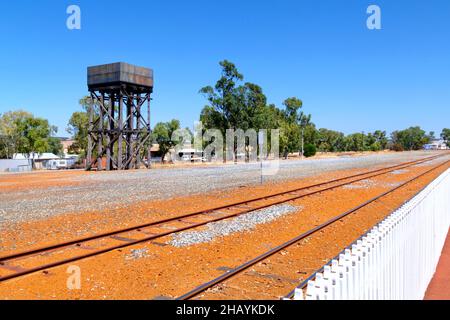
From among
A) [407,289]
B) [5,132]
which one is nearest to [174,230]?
[407,289]

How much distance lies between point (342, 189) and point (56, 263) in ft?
50.0

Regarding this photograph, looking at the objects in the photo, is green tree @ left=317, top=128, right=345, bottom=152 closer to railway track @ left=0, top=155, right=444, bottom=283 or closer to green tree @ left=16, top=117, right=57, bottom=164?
green tree @ left=16, top=117, right=57, bottom=164

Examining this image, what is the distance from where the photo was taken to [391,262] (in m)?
3.84

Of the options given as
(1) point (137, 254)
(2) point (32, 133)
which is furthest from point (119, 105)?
(1) point (137, 254)

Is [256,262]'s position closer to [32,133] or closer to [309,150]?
[32,133]

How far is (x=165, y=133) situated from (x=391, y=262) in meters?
85.4

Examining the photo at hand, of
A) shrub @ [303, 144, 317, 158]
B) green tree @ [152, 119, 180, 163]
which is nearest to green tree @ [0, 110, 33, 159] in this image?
green tree @ [152, 119, 180, 163]

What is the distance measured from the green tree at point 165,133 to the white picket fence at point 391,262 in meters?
83.0

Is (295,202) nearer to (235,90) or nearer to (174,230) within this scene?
(174,230)

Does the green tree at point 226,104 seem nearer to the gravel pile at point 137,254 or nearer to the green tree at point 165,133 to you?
the green tree at point 165,133

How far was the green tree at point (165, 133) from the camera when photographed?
8738 centimetres

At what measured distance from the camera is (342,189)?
61.9 feet

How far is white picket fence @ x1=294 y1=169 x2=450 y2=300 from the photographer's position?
271 centimetres

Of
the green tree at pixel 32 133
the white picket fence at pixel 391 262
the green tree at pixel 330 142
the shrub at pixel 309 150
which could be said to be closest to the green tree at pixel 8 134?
the green tree at pixel 32 133
